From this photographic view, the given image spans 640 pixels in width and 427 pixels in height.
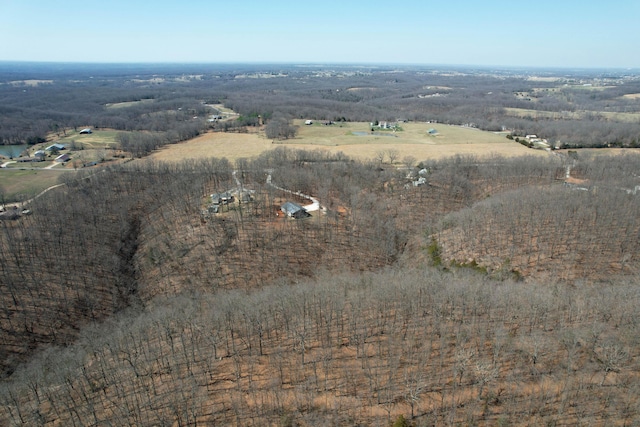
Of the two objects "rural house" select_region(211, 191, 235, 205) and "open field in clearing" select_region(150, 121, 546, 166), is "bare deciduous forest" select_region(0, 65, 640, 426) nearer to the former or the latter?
"rural house" select_region(211, 191, 235, 205)

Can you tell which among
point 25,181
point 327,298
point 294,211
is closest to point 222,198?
point 294,211

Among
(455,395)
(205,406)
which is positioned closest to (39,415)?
(205,406)

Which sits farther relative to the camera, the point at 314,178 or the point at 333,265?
the point at 314,178

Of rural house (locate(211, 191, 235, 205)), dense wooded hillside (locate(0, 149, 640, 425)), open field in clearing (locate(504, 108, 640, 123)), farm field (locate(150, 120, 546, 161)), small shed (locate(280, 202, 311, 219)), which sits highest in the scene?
open field in clearing (locate(504, 108, 640, 123))

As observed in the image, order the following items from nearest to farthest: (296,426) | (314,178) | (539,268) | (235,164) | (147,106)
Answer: (296,426), (539,268), (314,178), (235,164), (147,106)

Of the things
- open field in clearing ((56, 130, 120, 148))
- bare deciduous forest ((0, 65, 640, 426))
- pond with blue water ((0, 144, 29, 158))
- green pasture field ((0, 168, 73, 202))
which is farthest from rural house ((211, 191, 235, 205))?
pond with blue water ((0, 144, 29, 158))

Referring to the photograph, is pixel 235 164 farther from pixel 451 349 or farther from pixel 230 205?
pixel 451 349

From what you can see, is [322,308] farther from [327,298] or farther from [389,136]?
[389,136]
